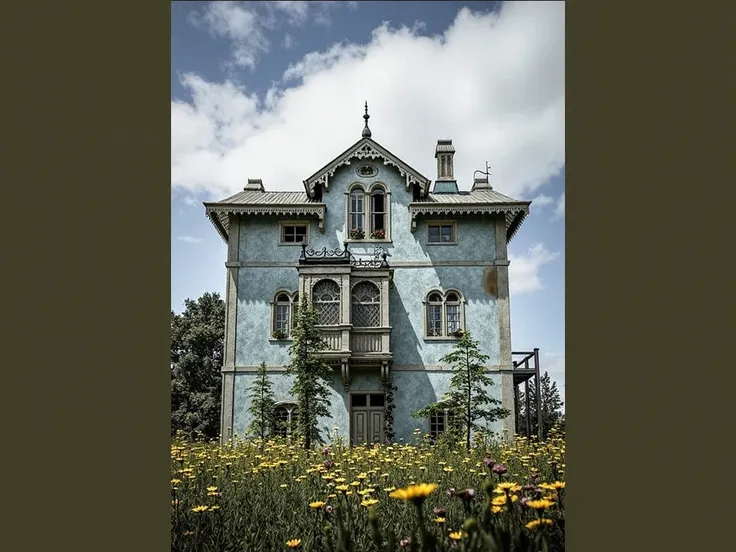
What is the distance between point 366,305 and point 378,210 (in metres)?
2.72

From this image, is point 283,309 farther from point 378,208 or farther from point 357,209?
point 378,208

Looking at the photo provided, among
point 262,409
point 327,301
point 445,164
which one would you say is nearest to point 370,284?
point 327,301

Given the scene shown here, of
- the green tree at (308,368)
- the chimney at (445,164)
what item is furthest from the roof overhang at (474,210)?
the green tree at (308,368)

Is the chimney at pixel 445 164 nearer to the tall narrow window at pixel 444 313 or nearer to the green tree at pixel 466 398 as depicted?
the tall narrow window at pixel 444 313

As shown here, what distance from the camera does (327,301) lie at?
13266mm

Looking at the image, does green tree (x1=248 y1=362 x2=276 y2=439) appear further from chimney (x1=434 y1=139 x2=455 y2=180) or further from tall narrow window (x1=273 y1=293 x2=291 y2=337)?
chimney (x1=434 y1=139 x2=455 y2=180)

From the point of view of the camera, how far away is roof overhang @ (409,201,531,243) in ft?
43.6

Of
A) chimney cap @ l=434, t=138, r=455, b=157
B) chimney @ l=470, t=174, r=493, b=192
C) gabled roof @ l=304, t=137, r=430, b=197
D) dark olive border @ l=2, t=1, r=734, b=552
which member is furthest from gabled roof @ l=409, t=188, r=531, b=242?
dark olive border @ l=2, t=1, r=734, b=552
